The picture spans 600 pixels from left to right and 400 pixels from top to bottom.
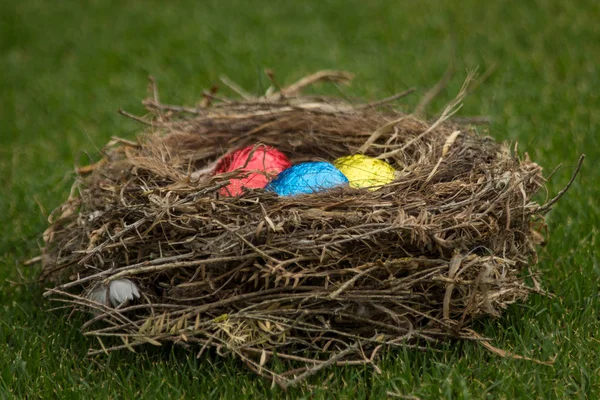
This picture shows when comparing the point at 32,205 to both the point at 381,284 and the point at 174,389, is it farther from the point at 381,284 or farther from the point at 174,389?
the point at 381,284

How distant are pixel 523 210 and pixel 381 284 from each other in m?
0.67

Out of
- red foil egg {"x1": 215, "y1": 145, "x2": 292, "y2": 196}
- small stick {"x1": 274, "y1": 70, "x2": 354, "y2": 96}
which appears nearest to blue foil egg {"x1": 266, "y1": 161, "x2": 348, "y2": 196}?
red foil egg {"x1": 215, "y1": 145, "x2": 292, "y2": 196}

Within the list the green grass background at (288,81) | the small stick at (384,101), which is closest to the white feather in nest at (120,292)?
the green grass background at (288,81)

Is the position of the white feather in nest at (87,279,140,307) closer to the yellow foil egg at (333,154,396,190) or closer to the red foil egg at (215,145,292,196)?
the red foil egg at (215,145,292,196)

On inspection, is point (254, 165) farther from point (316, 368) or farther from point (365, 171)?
point (316, 368)

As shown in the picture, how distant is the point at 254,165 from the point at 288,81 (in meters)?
2.38

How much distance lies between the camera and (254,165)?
3.46 m

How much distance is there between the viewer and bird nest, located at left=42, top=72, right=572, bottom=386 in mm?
2721

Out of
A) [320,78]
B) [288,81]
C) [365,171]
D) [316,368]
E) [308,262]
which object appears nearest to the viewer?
[316,368]

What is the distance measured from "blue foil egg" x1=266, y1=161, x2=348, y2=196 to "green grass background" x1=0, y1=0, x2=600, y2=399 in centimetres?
74

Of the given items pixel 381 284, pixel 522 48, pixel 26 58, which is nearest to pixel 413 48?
pixel 522 48

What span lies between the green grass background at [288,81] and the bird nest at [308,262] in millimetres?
139

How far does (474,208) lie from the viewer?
2.88 m

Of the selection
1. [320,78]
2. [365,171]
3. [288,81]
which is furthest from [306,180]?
[288,81]
